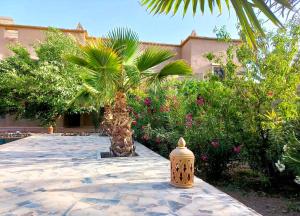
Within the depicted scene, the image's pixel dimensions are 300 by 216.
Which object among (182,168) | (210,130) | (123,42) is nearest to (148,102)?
(123,42)

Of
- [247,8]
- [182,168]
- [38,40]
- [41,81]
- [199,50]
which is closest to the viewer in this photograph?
[247,8]

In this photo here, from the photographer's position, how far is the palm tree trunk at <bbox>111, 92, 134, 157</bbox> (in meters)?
7.98

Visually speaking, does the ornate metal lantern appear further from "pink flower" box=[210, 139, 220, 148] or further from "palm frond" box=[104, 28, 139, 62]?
"palm frond" box=[104, 28, 139, 62]

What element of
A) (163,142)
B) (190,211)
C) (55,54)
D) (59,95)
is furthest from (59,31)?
(190,211)

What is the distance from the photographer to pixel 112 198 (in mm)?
4047

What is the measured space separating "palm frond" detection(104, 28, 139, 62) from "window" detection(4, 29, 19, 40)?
17.2m

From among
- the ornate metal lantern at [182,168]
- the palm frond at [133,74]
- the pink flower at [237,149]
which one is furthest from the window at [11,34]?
the ornate metal lantern at [182,168]

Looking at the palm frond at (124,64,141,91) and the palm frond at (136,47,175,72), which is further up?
the palm frond at (136,47,175,72)

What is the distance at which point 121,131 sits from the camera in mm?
8016

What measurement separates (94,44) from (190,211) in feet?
15.5

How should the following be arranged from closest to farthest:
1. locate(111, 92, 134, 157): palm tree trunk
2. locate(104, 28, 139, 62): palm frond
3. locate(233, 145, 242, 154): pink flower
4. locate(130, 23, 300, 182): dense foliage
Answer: locate(130, 23, 300, 182): dense foliage, locate(233, 145, 242, 154): pink flower, locate(104, 28, 139, 62): palm frond, locate(111, 92, 134, 157): palm tree trunk

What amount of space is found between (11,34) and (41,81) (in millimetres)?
7347

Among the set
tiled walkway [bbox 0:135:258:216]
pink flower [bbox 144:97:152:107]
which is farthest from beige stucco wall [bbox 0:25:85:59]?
tiled walkway [bbox 0:135:258:216]

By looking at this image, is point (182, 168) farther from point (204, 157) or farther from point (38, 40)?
point (38, 40)
